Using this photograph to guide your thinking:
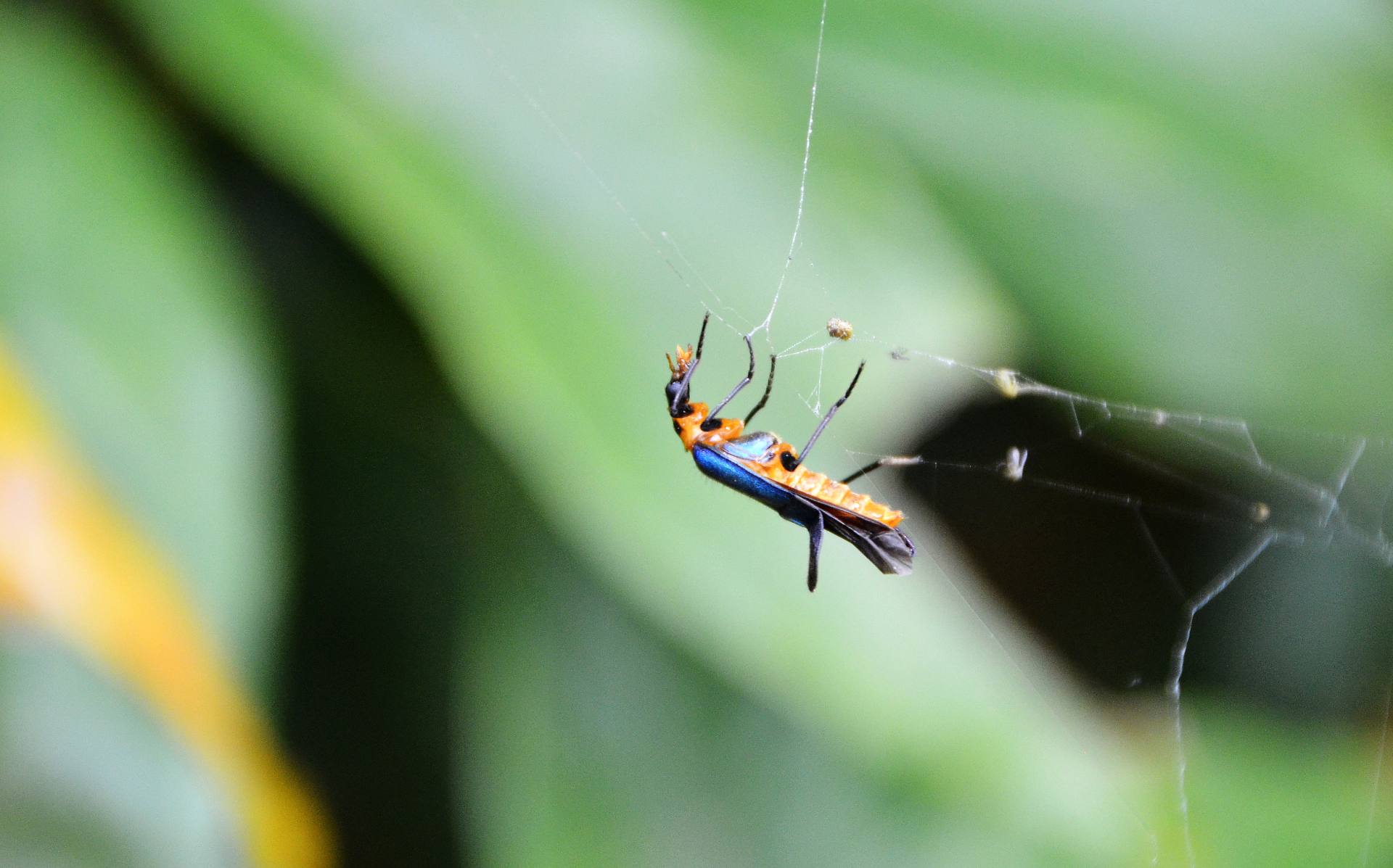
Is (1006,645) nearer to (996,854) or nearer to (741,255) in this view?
(996,854)

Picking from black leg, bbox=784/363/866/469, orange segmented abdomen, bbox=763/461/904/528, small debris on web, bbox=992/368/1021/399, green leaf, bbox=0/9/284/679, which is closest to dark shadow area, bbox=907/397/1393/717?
small debris on web, bbox=992/368/1021/399

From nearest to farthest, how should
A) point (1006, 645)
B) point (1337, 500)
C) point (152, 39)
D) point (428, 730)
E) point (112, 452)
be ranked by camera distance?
point (112, 452)
point (152, 39)
point (1006, 645)
point (428, 730)
point (1337, 500)

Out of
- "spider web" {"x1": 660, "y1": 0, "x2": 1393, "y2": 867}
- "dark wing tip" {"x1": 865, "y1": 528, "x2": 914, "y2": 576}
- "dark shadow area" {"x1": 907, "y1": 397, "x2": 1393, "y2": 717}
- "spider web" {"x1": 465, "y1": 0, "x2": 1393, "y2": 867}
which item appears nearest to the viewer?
"dark wing tip" {"x1": 865, "y1": 528, "x2": 914, "y2": 576}

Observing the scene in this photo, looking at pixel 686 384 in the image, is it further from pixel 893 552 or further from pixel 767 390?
pixel 893 552

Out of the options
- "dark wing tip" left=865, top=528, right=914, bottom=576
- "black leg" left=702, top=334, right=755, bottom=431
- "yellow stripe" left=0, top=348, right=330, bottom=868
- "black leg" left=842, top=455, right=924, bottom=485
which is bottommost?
"yellow stripe" left=0, top=348, right=330, bottom=868

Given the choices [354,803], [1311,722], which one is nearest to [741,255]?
[354,803]

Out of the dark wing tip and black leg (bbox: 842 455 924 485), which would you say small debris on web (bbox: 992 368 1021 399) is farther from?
the dark wing tip
